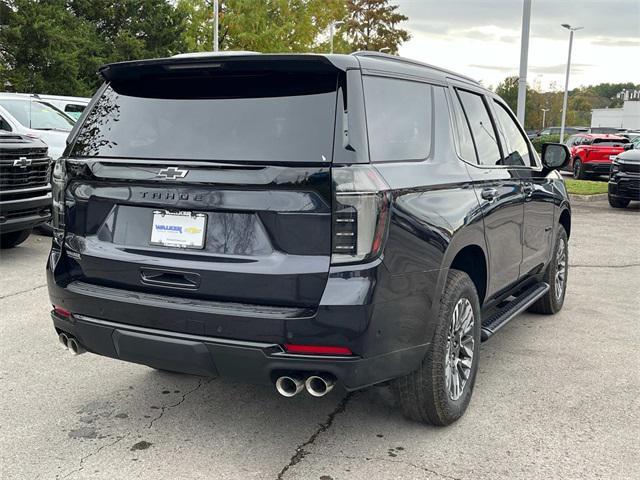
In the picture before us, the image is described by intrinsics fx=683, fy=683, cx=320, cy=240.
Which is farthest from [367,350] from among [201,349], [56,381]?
[56,381]

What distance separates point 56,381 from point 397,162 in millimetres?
2589

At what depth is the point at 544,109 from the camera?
4006 inches

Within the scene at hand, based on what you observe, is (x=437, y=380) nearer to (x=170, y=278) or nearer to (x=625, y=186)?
(x=170, y=278)

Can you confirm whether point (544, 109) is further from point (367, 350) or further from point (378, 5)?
point (367, 350)

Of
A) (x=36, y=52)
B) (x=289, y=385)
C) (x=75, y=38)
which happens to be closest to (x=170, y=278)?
(x=289, y=385)

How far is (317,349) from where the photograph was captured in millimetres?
2891

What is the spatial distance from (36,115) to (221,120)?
8.77 metres

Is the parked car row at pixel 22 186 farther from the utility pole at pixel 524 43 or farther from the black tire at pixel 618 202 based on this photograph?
the black tire at pixel 618 202

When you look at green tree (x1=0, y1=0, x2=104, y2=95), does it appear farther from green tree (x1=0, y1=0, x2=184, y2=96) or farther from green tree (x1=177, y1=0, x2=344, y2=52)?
green tree (x1=177, y1=0, x2=344, y2=52)

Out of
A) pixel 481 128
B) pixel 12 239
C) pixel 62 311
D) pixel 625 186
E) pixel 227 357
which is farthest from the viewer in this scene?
pixel 625 186

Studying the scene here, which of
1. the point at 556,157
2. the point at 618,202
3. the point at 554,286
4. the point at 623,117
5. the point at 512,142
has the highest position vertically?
the point at 623,117

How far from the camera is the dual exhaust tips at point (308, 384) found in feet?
9.69

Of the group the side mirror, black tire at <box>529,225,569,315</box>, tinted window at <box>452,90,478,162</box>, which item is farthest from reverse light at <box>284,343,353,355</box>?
black tire at <box>529,225,569,315</box>

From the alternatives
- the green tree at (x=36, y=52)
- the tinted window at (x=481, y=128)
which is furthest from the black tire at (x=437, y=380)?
the green tree at (x=36, y=52)
